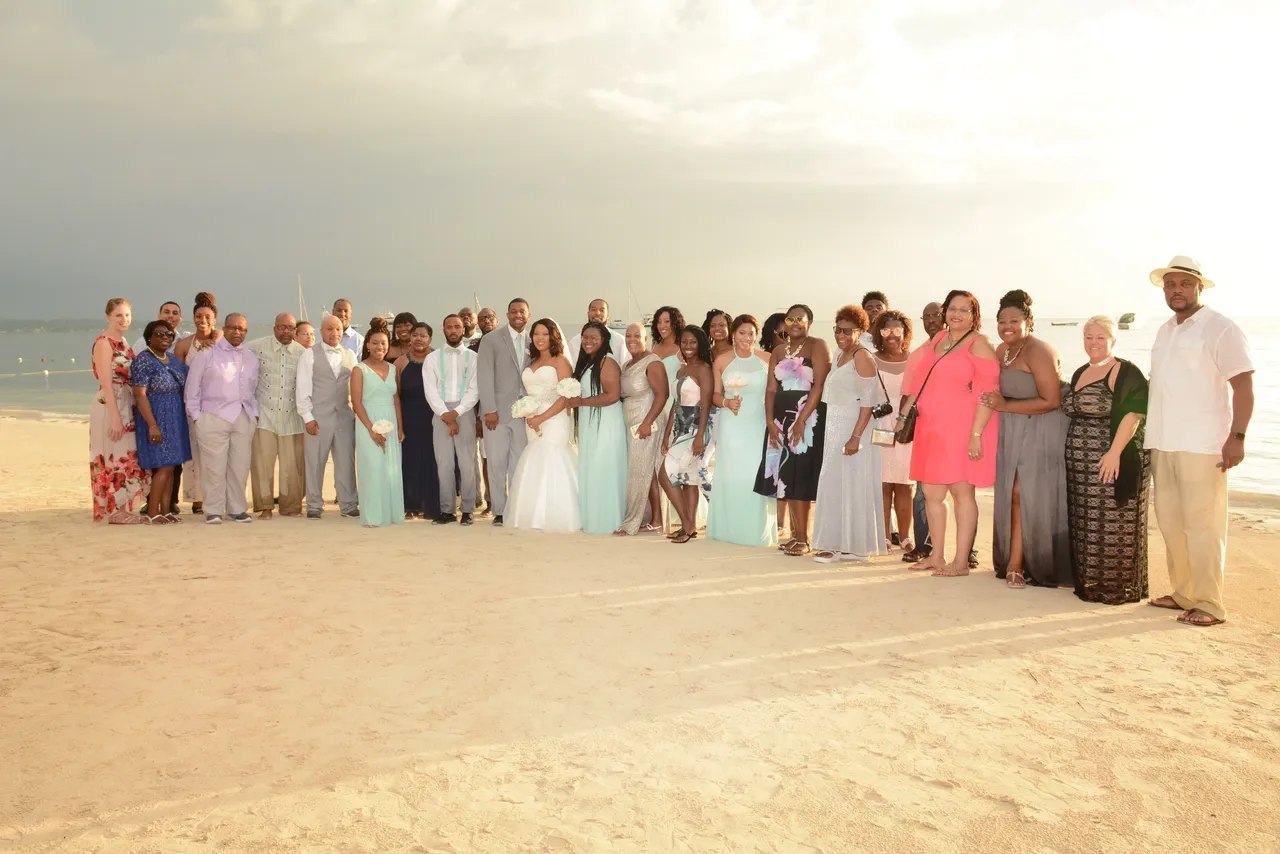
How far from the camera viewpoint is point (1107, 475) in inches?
238

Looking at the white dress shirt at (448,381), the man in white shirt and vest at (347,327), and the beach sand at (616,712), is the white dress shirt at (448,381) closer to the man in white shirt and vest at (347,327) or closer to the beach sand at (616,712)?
the man in white shirt and vest at (347,327)

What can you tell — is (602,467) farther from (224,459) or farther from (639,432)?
(224,459)

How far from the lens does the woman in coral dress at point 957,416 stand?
6.66m

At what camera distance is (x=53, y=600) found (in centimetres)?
612

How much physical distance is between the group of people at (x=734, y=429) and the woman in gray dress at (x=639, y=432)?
0.09 feet

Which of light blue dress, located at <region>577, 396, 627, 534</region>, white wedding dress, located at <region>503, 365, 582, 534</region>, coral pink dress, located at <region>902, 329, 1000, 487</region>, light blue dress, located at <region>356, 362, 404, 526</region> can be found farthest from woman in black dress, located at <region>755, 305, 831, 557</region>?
light blue dress, located at <region>356, 362, 404, 526</region>

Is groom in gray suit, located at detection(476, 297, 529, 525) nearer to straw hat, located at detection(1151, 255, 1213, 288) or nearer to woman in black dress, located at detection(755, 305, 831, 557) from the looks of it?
woman in black dress, located at detection(755, 305, 831, 557)

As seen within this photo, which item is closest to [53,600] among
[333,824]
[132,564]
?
[132,564]

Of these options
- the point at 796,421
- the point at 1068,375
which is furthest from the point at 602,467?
the point at 1068,375

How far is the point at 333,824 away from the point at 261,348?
7195mm

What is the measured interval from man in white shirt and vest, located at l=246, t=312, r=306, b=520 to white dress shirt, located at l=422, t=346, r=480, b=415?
149 centimetres

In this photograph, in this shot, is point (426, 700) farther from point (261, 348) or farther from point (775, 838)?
point (261, 348)

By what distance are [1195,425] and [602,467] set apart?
4986 millimetres

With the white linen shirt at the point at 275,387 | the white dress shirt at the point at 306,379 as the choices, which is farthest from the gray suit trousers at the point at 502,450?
the white linen shirt at the point at 275,387
